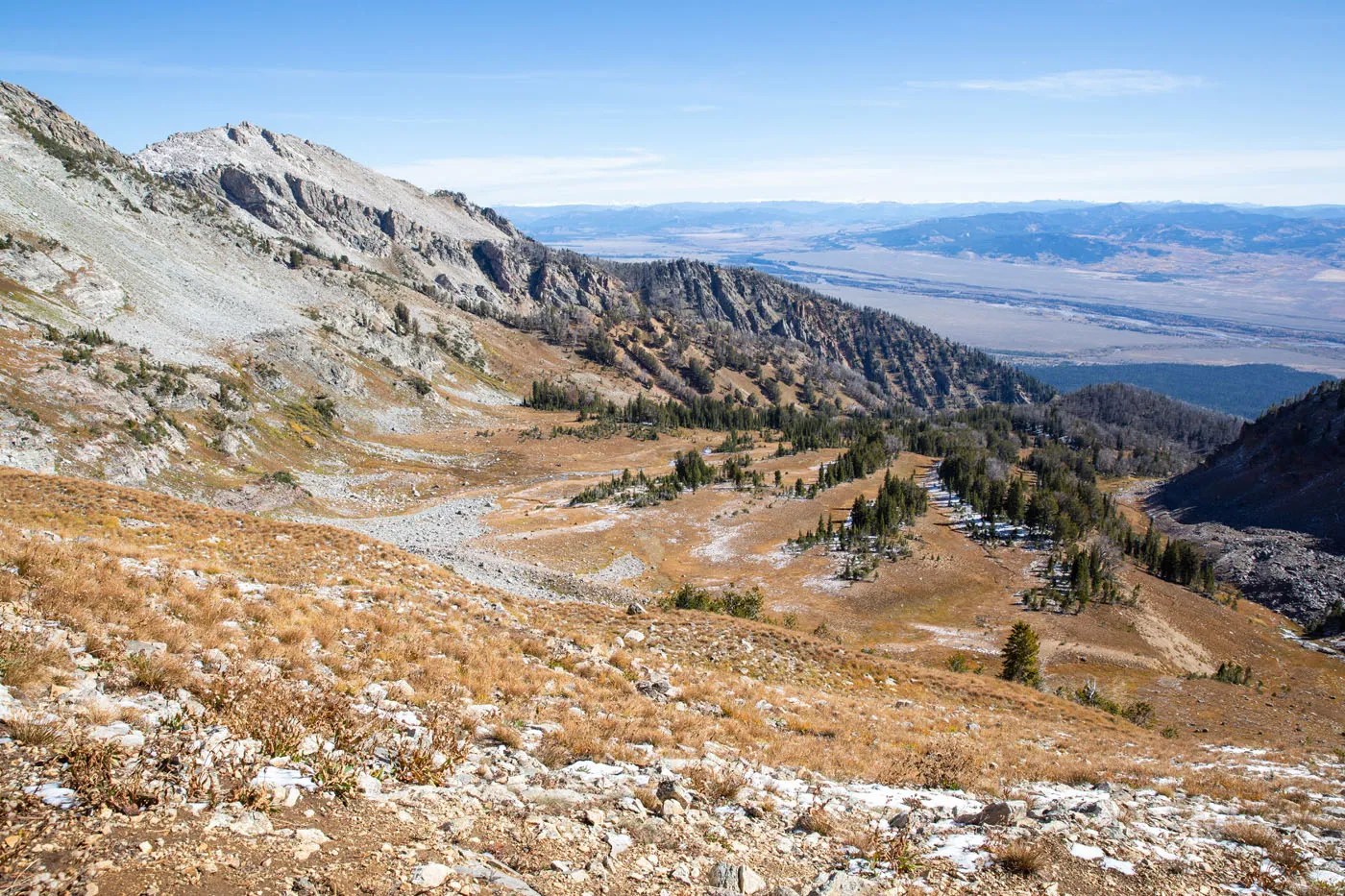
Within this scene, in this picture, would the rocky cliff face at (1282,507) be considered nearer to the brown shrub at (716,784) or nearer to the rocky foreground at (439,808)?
the rocky foreground at (439,808)

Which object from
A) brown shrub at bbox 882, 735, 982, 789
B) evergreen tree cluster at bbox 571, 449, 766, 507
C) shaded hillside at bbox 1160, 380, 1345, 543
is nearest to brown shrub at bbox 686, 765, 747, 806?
brown shrub at bbox 882, 735, 982, 789

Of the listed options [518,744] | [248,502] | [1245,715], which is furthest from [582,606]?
[1245,715]

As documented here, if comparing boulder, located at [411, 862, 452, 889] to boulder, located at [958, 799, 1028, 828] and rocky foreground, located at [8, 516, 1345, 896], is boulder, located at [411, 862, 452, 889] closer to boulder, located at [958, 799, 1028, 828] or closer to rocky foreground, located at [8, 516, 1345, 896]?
rocky foreground, located at [8, 516, 1345, 896]

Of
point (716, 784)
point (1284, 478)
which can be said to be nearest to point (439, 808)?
point (716, 784)

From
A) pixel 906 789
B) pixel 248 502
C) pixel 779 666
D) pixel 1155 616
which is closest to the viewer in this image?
pixel 906 789

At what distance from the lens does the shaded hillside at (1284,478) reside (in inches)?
3816

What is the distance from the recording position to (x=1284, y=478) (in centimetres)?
10844

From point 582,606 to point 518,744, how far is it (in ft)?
49.0

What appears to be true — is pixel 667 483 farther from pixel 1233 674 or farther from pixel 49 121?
pixel 49 121

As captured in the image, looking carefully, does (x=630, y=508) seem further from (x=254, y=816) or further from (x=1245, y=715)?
(x=254, y=816)

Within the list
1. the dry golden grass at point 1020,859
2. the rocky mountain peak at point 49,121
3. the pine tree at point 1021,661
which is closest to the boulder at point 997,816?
the dry golden grass at point 1020,859

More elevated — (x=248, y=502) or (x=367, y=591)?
(x=367, y=591)

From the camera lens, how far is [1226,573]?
8406 centimetres

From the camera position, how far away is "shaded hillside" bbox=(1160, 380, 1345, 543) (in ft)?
318
